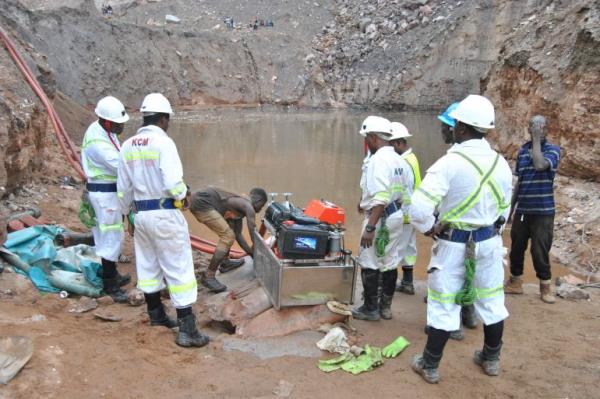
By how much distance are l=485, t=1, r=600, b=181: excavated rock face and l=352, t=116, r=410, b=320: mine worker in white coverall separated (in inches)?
237

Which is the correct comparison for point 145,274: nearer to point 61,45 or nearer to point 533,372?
point 533,372

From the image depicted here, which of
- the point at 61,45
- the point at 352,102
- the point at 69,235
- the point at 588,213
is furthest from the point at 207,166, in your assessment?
the point at 352,102

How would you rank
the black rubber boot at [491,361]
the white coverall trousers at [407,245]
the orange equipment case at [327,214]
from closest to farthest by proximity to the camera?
1. the black rubber boot at [491,361]
2. the orange equipment case at [327,214]
3. the white coverall trousers at [407,245]

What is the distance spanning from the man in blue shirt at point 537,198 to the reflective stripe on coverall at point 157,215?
3.30 meters

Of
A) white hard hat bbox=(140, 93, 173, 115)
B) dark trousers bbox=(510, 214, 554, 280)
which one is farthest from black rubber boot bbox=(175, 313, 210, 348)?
dark trousers bbox=(510, 214, 554, 280)

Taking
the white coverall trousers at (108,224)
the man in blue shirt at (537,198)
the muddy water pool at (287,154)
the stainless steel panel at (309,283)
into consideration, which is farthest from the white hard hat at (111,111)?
the man in blue shirt at (537,198)

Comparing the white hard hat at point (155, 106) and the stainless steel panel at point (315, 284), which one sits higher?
the white hard hat at point (155, 106)

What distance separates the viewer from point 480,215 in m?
3.40

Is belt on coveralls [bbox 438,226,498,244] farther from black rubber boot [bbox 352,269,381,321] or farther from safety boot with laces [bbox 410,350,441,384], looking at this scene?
black rubber boot [bbox 352,269,381,321]

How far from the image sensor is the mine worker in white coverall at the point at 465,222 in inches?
132

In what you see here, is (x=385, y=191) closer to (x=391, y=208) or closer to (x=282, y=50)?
(x=391, y=208)

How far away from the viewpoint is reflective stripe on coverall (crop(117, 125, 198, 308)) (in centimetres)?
382

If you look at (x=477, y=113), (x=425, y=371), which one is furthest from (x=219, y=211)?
(x=477, y=113)

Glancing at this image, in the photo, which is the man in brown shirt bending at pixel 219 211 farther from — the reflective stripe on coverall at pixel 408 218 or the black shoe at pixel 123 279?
the reflective stripe on coverall at pixel 408 218
